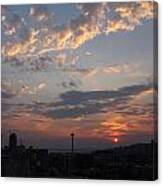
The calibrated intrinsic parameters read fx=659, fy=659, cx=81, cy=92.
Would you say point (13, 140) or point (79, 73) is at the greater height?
point (79, 73)

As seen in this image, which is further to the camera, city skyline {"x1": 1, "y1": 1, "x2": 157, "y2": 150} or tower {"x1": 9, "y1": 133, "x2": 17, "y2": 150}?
tower {"x1": 9, "y1": 133, "x2": 17, "y2": 150}

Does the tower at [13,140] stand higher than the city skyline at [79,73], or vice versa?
the city skyline at [79,73]

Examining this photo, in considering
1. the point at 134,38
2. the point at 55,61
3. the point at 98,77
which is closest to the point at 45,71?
the point at 55,61

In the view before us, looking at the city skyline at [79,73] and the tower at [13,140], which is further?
the tower at [13,140]

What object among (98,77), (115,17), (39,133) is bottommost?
(39,133)

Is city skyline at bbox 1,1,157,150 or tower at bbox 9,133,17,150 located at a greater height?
city skyline at bbox 1,1,157,150

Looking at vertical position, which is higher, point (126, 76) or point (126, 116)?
point (126, 76)

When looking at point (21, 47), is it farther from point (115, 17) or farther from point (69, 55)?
point (115, 17)
